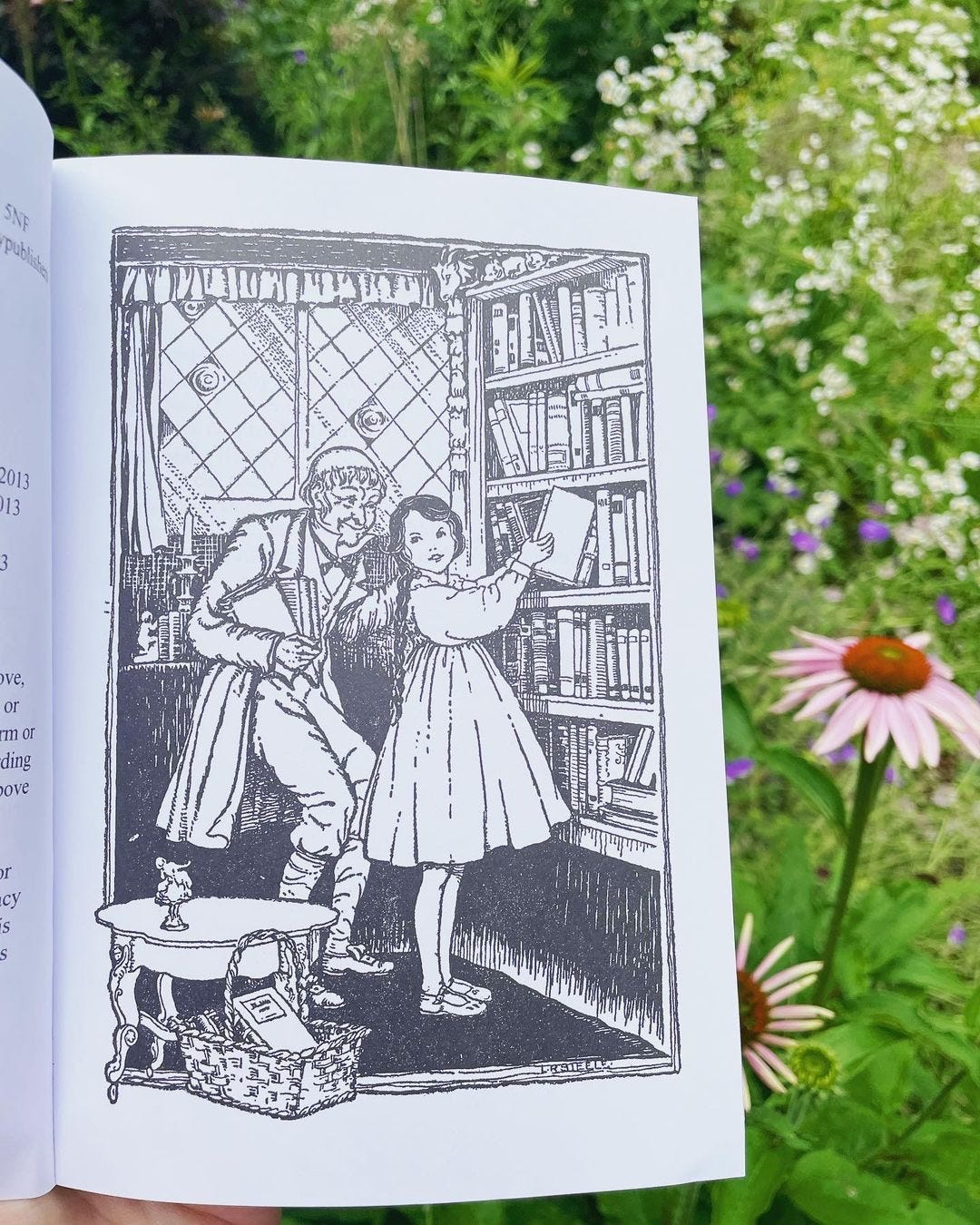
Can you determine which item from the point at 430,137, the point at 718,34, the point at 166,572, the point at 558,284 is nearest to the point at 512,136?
the point at 430,137

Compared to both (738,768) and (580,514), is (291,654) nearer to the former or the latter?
Result: (580,514)

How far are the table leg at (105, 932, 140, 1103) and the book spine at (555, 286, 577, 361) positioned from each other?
0.53 m

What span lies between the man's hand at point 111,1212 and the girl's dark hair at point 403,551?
15.7 inches

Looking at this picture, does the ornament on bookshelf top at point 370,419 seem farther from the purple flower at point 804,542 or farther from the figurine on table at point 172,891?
the purple flower at point 804,542

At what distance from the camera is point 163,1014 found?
609 mm

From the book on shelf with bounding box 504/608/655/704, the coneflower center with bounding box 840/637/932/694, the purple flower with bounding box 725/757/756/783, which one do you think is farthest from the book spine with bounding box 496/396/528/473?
the purple flower with bounding box 725/757/756/783

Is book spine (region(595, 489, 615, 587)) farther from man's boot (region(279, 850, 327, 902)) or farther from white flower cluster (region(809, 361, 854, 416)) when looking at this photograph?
white flower cluster (region(809, 361, 854, 416))

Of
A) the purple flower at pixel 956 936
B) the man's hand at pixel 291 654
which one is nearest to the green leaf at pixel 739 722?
the man's hand at pixel 291 654

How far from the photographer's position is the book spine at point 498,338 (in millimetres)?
675

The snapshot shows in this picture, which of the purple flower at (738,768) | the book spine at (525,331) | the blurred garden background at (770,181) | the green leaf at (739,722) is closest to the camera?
the book spine at (525,331)

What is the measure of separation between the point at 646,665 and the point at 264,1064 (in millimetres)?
385

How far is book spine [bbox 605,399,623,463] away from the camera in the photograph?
683 mm

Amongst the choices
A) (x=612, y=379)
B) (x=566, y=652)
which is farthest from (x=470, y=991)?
(x=612, y=379)

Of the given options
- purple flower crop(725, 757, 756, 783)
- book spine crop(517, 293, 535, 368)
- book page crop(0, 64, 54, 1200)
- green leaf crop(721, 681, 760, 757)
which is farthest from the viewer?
purple flower crop(725, 757, 756, 783)
